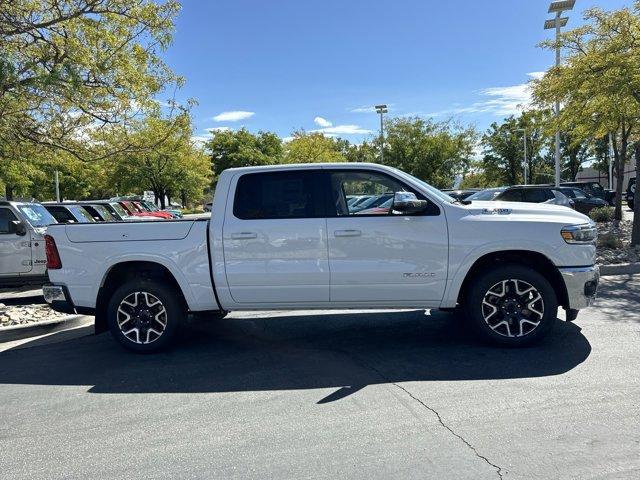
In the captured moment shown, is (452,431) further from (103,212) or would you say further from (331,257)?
(103,212)

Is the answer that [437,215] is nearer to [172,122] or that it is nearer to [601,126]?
[172,122]

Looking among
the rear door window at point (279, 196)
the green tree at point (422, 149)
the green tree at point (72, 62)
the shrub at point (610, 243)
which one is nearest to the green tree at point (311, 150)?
the green tree at point (422, 149)

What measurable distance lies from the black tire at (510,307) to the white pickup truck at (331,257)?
10 millimetres

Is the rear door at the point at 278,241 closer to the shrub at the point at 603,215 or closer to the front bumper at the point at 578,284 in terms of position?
the front bumper at the point at 578,284

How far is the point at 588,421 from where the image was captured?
3.75 m

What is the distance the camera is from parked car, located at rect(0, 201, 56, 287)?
369 inches

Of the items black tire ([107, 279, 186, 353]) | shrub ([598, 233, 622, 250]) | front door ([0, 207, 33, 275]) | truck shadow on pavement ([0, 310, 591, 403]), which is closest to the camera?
truck shadow on pavement ([0, 310, 591, 403])

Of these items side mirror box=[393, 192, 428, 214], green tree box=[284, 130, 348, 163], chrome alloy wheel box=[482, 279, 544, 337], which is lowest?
chrome alloy wheel box=[482, 279, 544, 337]

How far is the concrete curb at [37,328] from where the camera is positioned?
6617 mm

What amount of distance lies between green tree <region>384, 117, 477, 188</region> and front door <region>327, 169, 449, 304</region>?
35091mm

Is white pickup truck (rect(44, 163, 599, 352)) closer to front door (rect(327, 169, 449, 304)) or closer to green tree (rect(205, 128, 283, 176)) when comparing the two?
front door (rect(327, 169, 449, 304))

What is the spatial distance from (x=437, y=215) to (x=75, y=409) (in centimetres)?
373

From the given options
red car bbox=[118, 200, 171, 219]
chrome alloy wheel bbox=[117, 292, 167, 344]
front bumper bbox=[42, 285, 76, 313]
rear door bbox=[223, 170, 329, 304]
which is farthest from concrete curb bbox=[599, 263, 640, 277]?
red car bbox=[118, 200, 171, 219]

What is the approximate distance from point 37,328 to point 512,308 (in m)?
5.83
